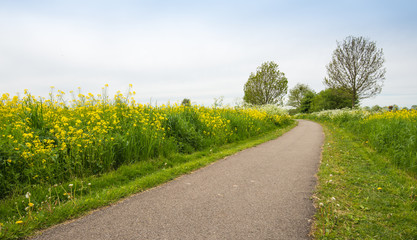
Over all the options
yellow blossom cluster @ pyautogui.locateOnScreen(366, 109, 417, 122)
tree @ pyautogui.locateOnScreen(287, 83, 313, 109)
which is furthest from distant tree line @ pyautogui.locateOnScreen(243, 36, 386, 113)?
tree @ pyautogui.locateOnScreen(287, 83, 313, 109)

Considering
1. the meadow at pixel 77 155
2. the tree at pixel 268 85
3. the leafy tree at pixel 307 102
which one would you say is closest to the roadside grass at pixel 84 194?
the meadow at pixel 77 155

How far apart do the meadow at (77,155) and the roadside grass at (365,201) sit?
118 inches

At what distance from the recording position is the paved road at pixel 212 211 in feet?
8.70

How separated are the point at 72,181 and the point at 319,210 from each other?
169 inches

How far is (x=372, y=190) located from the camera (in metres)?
4.07

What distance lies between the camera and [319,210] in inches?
130

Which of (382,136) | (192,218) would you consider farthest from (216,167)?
(382,136)

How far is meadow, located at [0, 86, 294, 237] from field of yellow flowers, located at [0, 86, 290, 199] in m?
0.02

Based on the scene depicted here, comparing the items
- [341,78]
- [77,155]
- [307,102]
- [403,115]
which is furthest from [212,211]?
[307,102]

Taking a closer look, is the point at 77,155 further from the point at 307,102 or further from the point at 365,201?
the point at 307,102

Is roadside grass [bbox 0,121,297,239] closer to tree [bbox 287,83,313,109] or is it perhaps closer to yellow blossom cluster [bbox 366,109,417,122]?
yellow blossom cluster [bbox 366,109,417,122]

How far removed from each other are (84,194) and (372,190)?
531 cm

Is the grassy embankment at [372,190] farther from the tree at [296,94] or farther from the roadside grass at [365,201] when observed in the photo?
the tree at [296,94]

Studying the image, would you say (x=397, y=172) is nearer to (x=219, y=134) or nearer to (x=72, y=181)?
(x=219, y=134)
